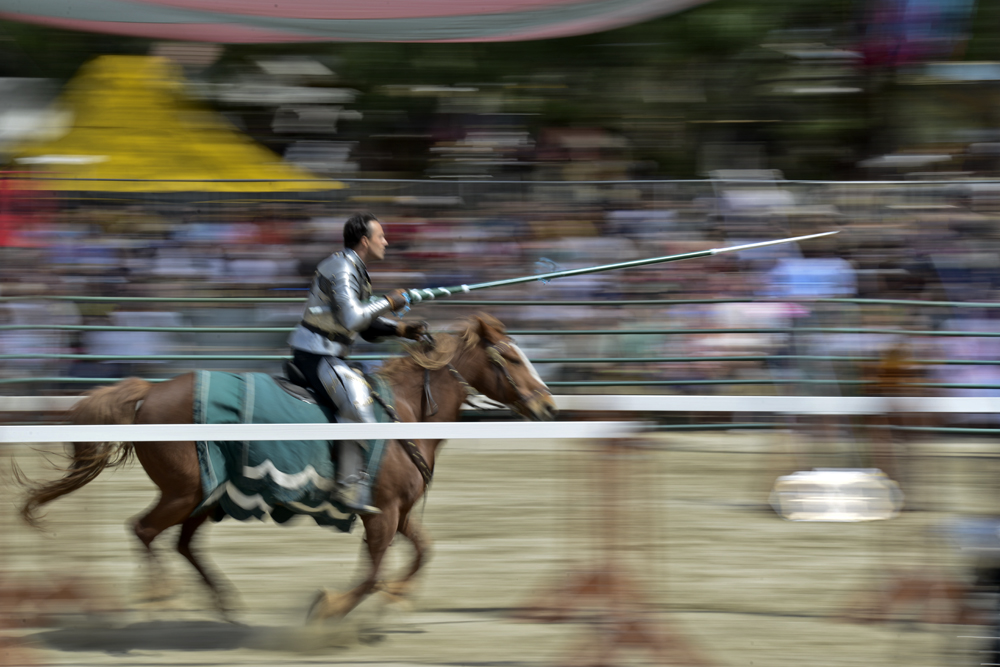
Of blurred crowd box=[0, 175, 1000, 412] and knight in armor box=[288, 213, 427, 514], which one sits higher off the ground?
knight in armor box=[288, 213, 427, 514]

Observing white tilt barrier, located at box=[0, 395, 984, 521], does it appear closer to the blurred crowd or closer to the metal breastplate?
the metal breastplate

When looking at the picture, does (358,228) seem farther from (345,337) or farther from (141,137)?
(141,137)

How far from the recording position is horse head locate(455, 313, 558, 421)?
525 cm

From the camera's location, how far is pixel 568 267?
8703mm

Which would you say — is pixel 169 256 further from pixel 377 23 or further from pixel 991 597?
pixel 991 597

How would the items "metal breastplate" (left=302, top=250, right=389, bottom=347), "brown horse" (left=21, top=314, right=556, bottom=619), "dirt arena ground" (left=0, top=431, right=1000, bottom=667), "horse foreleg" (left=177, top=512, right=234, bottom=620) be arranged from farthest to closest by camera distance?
"horse foreleg" (left=177, top=512, right=234, bottom=620) → "metal breastplate" (left=302, top=250, right=389, bottom=347) → "brown horse" (left=21, top=314, right=556, bottom=619) → "dirt arena ground" (left=0, top=431, right=1000, bottom=667)

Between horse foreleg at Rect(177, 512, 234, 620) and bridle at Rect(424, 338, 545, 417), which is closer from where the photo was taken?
horse foreleg at Rect(177, 512, 234, 620)

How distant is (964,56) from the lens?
1152 cm

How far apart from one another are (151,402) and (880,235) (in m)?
5.72

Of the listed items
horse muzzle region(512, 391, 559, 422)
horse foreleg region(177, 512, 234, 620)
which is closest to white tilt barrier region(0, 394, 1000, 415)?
horse muzzle region(512, 391, 559, 422)

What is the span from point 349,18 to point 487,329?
7.41 metres

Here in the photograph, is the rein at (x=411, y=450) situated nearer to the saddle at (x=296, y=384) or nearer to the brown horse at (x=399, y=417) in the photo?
the brown horse at (x=399, y=417)

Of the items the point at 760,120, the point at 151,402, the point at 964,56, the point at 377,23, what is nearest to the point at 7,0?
the point at 377,23

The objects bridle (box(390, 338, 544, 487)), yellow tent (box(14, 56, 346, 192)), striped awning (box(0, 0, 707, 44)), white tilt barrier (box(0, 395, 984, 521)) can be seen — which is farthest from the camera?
striped awning (box(0, 0, 707, 44))
